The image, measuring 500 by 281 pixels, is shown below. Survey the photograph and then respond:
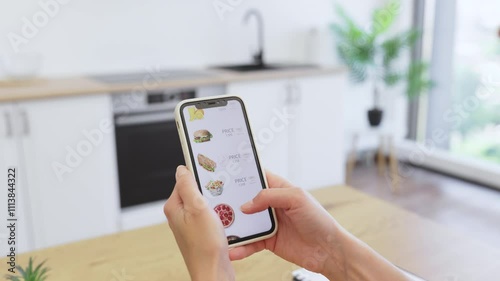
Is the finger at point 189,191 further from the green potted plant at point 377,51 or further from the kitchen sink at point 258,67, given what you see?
the green potted plant at point 377,51

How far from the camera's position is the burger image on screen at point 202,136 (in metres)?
0.87

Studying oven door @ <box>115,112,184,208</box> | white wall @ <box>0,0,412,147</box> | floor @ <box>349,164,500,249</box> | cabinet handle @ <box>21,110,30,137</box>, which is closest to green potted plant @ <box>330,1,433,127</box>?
white wall @ <box>0,0,412,147</box>

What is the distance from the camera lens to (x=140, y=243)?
1.01 metres

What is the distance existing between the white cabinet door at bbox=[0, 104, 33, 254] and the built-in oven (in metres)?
0.46

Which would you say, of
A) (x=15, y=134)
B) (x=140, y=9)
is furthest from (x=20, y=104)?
(x=140, y=9)

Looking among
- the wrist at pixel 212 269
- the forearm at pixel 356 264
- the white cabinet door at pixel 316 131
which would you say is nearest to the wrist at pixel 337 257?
the forearm at pixel 356 264

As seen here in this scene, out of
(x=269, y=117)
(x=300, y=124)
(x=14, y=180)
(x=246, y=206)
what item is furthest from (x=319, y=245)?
(x=300, y=124)

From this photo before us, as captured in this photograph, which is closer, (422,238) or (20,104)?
(422,238)

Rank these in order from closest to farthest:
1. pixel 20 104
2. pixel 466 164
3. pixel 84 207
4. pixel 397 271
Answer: pixel 397 271 < pixel 20 104 < pixel 84 207 < pixel 466 164

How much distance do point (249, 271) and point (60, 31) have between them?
7.42 feet

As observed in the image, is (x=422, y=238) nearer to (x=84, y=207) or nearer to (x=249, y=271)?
(x=249, y=271)

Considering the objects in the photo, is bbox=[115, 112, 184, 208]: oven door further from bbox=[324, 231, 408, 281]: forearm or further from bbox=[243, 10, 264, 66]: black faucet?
bbox=[324, 231, 408, 281]: forearm

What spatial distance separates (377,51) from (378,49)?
0.13 ft

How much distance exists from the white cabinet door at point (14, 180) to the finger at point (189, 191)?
1.53m
